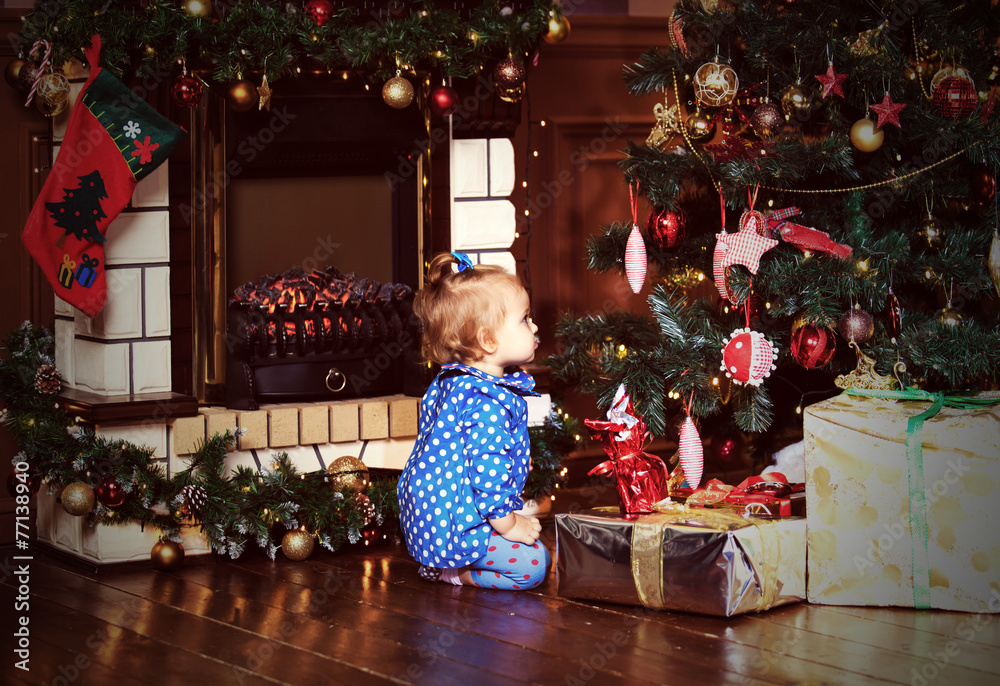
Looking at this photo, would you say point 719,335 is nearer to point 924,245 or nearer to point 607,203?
point 924,245

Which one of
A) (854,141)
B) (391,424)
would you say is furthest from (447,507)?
(854,141)

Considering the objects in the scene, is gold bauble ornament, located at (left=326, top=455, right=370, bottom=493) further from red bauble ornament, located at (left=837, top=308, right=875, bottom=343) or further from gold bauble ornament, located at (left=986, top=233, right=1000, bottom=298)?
gold bauble ornament, located at (left=986, top=233, right=1000, bottom=298)

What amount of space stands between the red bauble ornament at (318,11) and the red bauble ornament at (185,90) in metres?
0.35

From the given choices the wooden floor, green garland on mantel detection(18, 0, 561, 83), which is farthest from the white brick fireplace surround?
the wooden floor

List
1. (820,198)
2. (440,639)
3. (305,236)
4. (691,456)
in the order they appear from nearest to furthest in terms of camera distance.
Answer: (440,639), (691,456), (820,198), (305,236)

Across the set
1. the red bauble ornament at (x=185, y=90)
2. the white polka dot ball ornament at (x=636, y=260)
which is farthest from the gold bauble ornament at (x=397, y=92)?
the white polka dot ball ornament at (x=636, y=260)

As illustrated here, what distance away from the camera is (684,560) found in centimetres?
204

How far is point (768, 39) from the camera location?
2408 mm

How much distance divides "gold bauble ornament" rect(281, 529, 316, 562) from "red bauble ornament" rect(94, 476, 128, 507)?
42 cm

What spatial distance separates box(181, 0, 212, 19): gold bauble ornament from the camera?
2.53 metres

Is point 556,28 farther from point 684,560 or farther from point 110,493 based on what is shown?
point 110,493

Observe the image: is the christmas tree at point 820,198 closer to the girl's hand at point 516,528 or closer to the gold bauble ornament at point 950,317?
the gold bauble ornament at point 950,317

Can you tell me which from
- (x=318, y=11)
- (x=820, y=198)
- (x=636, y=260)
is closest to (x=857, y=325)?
(x=820, y=198)

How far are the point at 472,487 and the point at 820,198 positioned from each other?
118 centimetres
